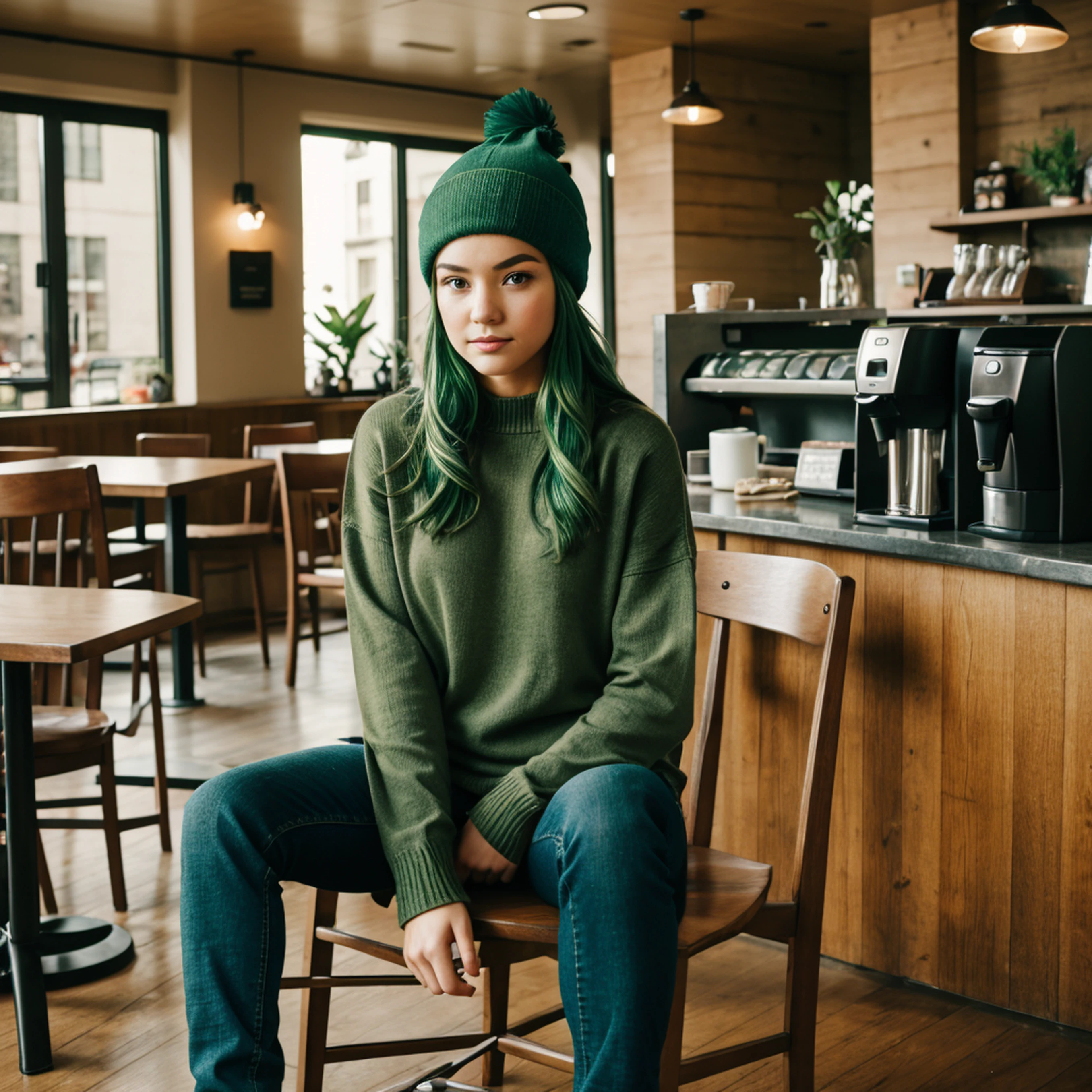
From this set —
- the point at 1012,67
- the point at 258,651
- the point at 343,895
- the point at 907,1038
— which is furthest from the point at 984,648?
the point at 1012,67

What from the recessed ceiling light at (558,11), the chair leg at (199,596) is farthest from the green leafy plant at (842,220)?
the chair leg at (199,596)

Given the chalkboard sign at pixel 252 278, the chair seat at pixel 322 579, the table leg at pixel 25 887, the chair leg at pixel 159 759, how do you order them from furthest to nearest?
the chalkboard sign at pixel 252 278 → the chair seat at pixel 322 579 → the chair leg at pixel 159 759 → the table leg at pixel 25 887

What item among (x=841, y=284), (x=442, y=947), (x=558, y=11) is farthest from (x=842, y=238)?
(x=442, y=947)

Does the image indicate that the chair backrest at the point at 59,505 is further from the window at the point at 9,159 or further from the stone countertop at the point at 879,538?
the window at the point at 9,159

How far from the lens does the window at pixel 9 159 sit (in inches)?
239

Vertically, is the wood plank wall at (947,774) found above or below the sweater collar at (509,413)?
below

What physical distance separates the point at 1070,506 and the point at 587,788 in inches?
41.8

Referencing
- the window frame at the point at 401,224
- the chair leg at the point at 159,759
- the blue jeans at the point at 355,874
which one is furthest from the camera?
the window frame at the point at 401,224

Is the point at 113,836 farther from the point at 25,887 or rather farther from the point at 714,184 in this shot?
the point at 714,184

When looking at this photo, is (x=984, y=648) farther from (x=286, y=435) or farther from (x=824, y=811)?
(x=286, y=435)

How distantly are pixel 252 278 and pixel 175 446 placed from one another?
167cm

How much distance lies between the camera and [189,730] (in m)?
4.18

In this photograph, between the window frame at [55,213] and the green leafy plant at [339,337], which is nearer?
the window frame at [55,213]

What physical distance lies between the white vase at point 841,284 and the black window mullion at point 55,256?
3.58 meters
